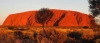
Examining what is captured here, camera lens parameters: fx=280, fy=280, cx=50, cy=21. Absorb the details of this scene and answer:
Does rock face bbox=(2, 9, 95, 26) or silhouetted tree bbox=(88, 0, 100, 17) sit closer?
silhouetted tree bbox=(88, 0, 100, 17)

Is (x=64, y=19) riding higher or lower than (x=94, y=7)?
lower

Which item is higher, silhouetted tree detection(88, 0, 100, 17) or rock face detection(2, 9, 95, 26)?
silhouetted tree detection(88, 0, 100, 17)

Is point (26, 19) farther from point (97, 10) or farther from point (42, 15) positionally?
point (97, 10)

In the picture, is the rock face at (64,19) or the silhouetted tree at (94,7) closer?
the silhouetted tree at (94,7)

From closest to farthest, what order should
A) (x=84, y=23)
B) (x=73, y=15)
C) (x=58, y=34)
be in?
(x=58, y=34), (x=84, y=23), (x=73, y=15)

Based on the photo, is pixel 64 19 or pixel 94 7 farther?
pixel 64 19

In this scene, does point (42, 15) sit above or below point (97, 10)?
below

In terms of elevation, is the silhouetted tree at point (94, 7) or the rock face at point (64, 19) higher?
the silhouetted tree at point (94, 7)

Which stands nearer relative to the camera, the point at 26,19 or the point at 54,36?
the point at 54,36

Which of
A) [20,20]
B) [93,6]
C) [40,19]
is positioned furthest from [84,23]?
[93,6]

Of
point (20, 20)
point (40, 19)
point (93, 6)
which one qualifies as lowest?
point (20, 20)

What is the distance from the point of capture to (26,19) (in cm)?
18912

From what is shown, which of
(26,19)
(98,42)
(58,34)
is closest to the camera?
(58,34)

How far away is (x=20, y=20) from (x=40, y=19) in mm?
124818
